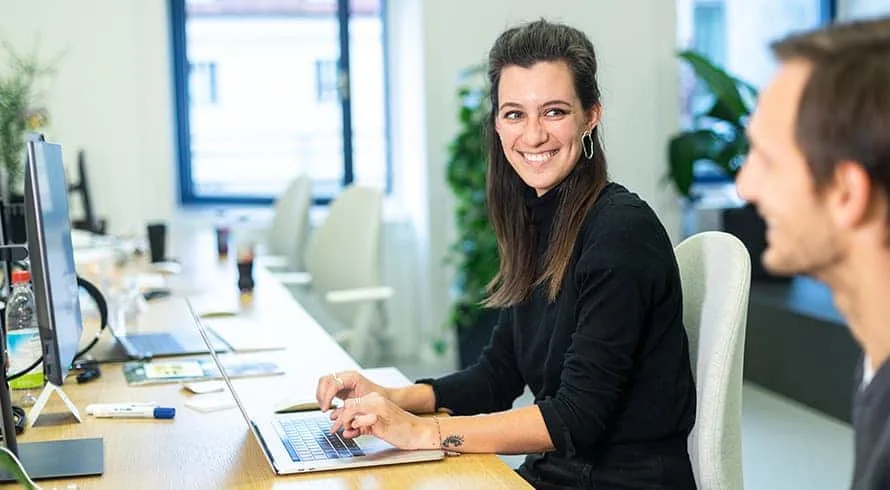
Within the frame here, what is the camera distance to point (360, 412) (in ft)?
5.60

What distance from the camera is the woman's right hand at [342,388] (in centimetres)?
189

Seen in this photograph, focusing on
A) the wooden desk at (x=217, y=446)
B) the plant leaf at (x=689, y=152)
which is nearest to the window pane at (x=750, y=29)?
the plant leaf at (x=689, y=152)

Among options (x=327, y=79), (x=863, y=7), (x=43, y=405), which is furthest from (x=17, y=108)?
(x=863, y=7)

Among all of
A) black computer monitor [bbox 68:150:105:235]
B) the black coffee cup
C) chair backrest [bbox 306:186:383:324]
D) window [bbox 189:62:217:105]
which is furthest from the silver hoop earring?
window [bbox 189:62:217:105]

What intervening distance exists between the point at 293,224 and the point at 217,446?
125 inches

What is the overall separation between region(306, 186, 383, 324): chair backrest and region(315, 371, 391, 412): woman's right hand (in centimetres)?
192

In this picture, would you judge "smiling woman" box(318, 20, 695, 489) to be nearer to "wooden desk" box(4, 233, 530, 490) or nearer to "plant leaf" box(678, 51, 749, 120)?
"wooden desk" box(4, 233, 530, 490)

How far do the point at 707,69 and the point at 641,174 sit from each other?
2.08 feet

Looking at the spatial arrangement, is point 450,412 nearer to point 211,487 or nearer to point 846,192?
point 211,487

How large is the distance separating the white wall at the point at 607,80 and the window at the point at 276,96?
1.07 ft

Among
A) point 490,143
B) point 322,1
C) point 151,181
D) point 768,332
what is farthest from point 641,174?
point 490,143

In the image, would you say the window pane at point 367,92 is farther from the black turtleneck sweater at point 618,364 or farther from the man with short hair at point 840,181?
the man with short hair at point 840,181

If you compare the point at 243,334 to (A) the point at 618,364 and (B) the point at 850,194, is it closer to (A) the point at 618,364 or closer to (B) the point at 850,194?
(A) the point at 618,364

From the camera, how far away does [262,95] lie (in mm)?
5949
